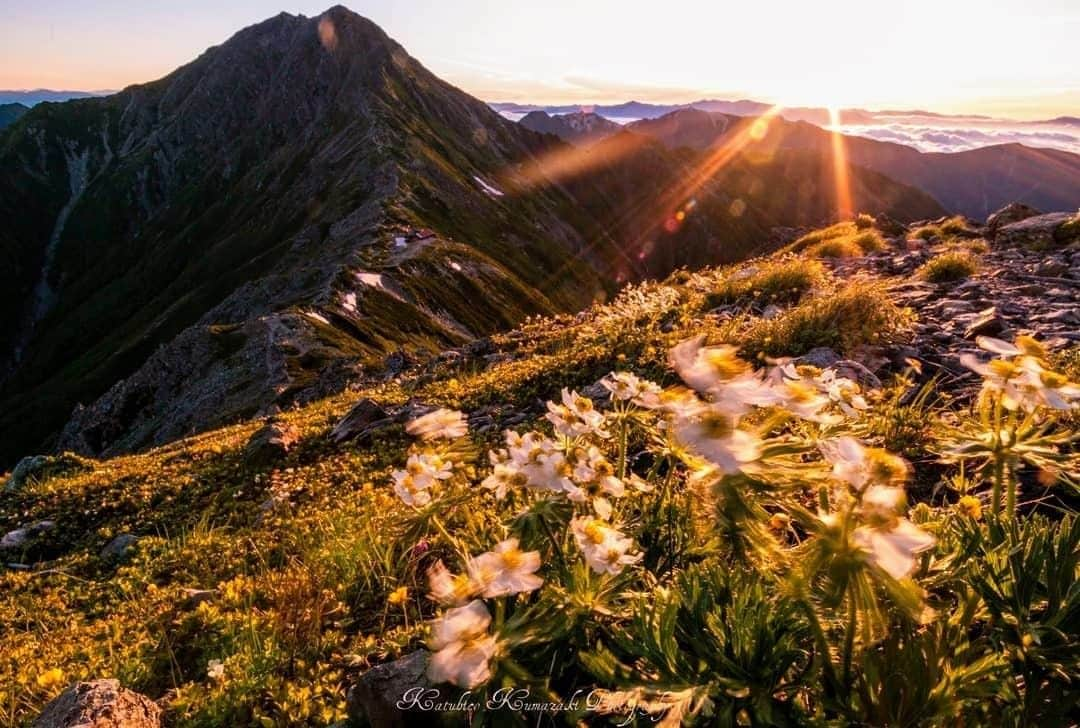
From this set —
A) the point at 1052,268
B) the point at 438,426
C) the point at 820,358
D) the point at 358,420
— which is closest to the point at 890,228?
the point at 1052,268

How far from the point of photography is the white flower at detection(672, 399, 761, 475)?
1.75 m

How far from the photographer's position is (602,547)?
7.42 feet

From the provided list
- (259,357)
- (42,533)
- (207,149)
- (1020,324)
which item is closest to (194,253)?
(207,149)

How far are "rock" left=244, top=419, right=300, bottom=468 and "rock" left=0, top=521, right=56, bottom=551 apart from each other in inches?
109

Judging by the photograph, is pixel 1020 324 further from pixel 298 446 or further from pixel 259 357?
pixel 259 357

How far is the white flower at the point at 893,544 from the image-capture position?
1546 mm

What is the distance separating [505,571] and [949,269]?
11990 millimetres

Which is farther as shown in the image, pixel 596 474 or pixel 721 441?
pixel 596 474

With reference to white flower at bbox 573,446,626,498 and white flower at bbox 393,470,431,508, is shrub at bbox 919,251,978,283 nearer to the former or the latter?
white flower at bbox 573,446,626,498

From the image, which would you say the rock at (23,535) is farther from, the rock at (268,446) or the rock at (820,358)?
the rock at (820,358)

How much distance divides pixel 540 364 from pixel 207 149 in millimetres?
172620

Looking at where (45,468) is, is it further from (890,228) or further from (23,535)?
(890,228)

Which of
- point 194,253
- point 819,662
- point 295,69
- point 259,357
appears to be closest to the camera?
point 819,662

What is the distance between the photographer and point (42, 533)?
8.60 meters
